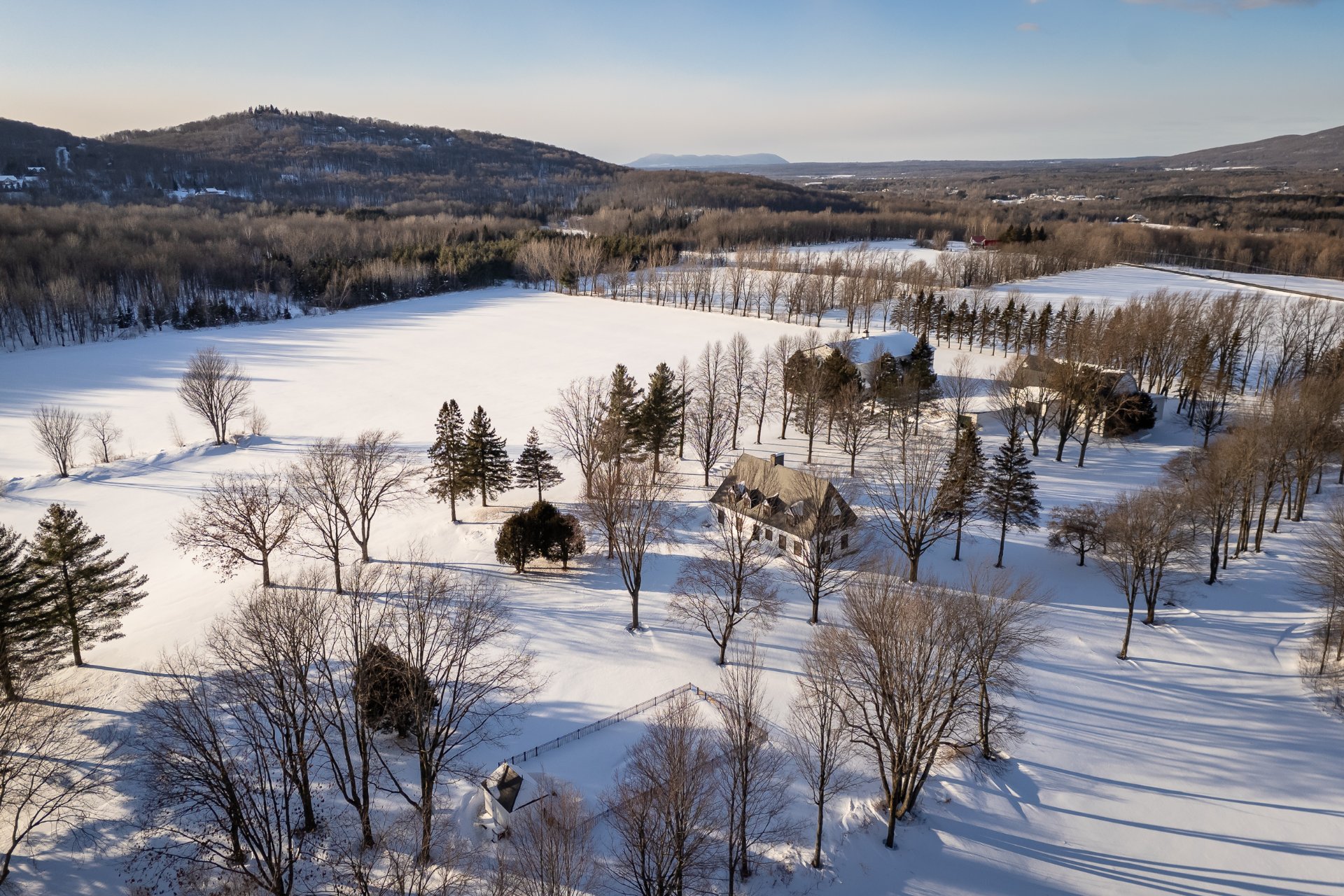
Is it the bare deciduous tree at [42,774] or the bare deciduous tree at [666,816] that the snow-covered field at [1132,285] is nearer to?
the bare deciduous tree at [666,816]

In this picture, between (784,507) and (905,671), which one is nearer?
(905,671)

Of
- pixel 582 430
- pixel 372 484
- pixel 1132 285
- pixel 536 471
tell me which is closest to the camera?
pixel 372 484

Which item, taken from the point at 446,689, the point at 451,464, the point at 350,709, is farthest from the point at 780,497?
the point at 350,709

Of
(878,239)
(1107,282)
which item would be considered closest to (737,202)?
(878,239)

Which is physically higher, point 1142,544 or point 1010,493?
point 1142,544

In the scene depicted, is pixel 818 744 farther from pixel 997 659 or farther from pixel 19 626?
pixel 19 626

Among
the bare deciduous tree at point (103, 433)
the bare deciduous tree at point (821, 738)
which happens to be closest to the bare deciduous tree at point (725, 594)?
the bare deciduous tree at point (821, 738)

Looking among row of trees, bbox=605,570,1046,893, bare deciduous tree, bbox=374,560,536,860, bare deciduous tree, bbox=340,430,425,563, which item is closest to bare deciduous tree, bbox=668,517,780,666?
row of trees, bbox=605,570,1046,893
